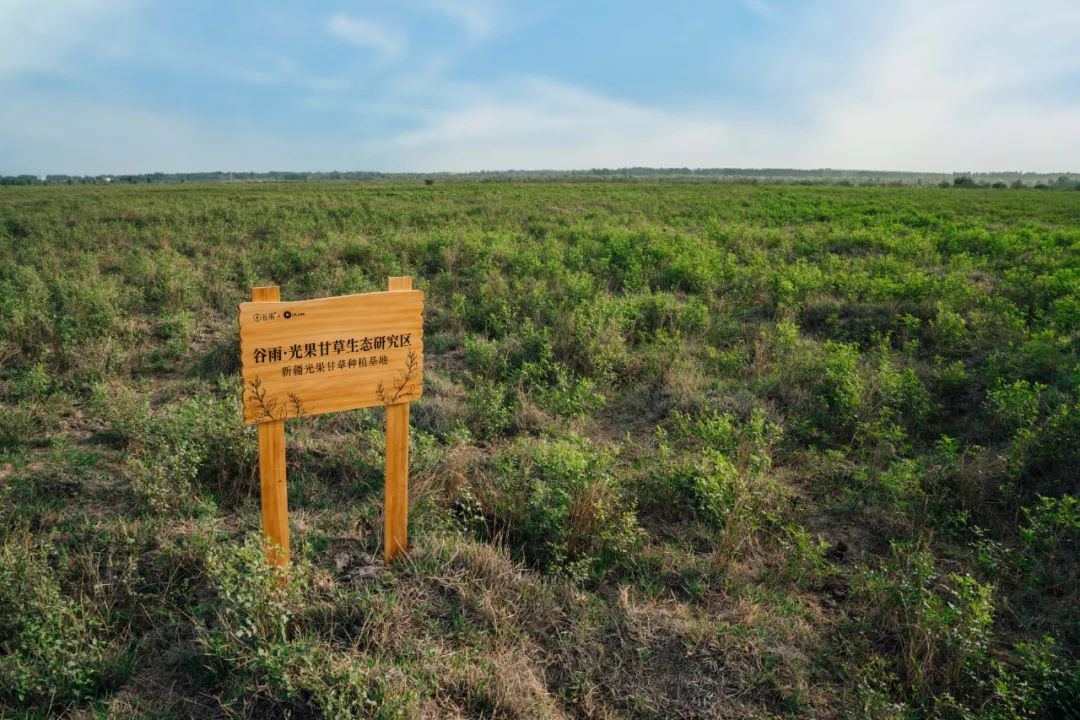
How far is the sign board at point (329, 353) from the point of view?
3.05m

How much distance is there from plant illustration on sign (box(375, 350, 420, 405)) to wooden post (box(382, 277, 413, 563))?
0.25ft

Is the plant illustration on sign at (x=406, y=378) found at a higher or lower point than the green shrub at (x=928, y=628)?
higher

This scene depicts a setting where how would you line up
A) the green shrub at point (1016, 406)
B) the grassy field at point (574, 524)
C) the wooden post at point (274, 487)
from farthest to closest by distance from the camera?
1. the green shrub at point (1016, 406)
2. the wooden post at point (274, 487)
3. the grassy field at point (574, 524)

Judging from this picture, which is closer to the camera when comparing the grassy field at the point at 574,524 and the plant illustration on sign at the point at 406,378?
the grassy field at the point at 574,524

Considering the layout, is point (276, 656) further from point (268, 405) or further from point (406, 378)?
point (406, 378)

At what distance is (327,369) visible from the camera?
330 centimetres

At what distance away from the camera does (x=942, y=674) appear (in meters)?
3.06

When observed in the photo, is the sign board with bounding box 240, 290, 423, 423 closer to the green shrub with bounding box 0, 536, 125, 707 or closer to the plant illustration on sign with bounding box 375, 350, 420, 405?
the plant illustration on sign with bounding box 375, 350, 420, 405

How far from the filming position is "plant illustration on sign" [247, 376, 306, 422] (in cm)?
304

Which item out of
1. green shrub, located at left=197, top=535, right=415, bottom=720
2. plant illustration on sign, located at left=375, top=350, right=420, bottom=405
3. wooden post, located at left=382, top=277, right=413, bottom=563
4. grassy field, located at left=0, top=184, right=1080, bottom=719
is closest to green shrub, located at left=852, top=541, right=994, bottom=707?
grassy field, located at left=0, top=184, right=1080, bottom=719

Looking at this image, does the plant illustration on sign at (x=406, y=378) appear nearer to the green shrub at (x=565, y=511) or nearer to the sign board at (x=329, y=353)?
the sign board at (x=329, y=353)

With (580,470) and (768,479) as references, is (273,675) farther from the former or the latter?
(768,479)

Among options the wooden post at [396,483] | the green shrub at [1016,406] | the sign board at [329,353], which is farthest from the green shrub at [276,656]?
the green shrub at [1016,406]

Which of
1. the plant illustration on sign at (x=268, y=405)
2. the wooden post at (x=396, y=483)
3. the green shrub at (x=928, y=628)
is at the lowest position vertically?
the green shrub at (x=928, y=628)
